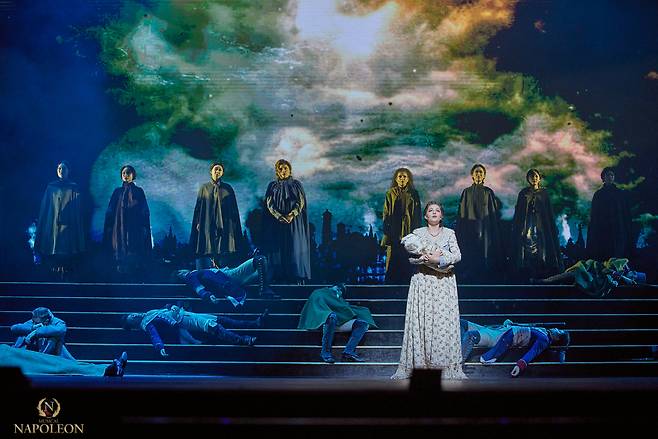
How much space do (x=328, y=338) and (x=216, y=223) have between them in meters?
1.66

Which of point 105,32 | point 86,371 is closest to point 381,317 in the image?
point 86,371

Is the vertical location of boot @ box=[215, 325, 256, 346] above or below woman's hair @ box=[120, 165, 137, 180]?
below

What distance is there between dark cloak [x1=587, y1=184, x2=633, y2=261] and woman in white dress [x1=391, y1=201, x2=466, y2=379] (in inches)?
74.8

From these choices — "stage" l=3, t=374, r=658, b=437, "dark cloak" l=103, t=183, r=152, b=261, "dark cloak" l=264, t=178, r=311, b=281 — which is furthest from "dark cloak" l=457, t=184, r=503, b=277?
"dark cloak" l=103, t=183, r=152, b=261

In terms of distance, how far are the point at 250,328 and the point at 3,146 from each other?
3220 millimetres

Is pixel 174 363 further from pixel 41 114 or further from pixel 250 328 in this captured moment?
pixel 41 114

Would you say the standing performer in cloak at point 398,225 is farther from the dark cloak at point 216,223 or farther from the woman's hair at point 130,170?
the woman's hair at point 130,170

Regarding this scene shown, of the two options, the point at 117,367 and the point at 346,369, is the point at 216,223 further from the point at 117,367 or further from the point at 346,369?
the point at 346,369

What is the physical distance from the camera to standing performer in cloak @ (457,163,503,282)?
7.42m

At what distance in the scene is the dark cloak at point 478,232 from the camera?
24.3 ft

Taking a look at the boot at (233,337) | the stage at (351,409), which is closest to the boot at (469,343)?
the boot at (233,337)

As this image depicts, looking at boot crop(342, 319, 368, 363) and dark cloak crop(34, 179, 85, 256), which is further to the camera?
dark cloak crop(34, 179, 85, 256)

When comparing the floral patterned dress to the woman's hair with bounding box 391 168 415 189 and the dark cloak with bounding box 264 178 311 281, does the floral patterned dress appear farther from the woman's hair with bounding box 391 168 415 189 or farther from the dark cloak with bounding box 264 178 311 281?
the dark cloak with bounding box 264 178 311 281

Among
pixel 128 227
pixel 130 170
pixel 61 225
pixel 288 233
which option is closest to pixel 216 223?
pixel 288 233
